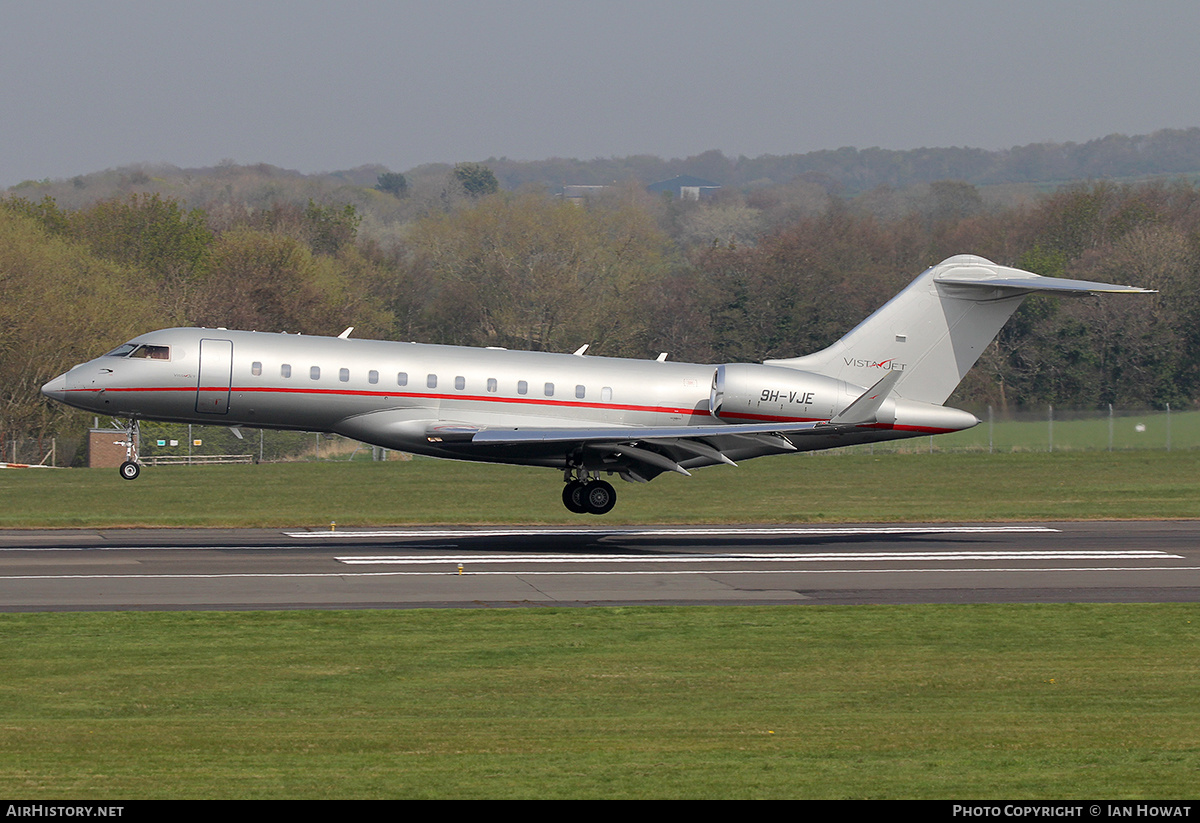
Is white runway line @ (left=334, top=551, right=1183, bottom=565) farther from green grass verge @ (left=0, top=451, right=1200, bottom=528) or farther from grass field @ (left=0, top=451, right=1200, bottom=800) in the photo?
green grass verge @ (left=0, top=451, right=1200, bottom=528)

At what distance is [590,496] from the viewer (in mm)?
34875

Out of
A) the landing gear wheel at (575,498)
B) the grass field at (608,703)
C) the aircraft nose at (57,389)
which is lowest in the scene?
the grass field at (608,703)

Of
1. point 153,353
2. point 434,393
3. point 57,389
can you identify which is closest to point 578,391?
point 434,393

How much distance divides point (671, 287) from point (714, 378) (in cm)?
7420

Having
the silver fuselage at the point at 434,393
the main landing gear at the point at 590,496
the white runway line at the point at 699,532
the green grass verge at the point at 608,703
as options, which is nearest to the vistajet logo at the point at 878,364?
the silver fuselage at the point at 434,393

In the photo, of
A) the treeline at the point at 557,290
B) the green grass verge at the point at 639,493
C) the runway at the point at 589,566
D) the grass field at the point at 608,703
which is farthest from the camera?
the treeline at the point at 557,290

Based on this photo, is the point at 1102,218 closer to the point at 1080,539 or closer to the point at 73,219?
the point at 73,219

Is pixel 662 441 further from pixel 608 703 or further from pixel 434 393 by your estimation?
pixel 608 703

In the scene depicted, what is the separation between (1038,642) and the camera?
20156 millimetres

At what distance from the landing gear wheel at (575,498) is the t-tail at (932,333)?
6299 millimetres

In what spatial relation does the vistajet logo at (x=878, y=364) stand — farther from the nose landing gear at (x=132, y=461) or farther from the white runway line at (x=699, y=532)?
the nose landing gear at (x=132, y=461)

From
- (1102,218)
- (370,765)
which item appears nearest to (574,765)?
(370,765)

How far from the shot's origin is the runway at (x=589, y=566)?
24500 mm

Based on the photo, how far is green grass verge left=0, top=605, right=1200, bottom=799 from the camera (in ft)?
39.6
